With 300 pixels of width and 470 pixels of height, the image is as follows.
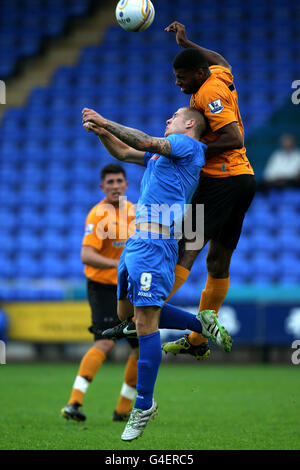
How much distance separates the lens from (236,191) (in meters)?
5.36

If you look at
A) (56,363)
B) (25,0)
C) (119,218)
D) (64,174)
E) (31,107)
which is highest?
(25,0)

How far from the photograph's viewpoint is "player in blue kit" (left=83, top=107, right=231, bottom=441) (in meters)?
4.68

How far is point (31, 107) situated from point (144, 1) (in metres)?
12.3

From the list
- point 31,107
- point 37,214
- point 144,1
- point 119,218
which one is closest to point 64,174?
point 37,214

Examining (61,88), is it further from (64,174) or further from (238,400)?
(238,400)

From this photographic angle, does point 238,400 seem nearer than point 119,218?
No

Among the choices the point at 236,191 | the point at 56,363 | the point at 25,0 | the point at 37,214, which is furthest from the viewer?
the point at 25,0

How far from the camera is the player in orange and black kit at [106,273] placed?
21.7 feet

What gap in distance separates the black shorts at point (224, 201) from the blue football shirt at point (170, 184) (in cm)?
48


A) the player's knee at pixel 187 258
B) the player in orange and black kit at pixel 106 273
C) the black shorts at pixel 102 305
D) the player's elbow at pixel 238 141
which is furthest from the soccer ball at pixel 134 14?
the black shorts at pixel 102 305

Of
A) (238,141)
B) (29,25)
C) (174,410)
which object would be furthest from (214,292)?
(29,25)

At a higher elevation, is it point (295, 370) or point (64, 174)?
point (64, 174)

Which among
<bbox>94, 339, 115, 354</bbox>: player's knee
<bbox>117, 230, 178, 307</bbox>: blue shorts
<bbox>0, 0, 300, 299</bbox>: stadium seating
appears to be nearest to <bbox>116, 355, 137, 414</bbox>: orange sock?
<bbox>94, 339, 115, 354</bbox>: player's knee

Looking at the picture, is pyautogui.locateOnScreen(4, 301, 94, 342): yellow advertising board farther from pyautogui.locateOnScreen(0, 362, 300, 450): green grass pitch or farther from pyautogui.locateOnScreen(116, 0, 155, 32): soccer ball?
pyautogui.locateOnScreen(116, 0, 155, 32): soccer ball
